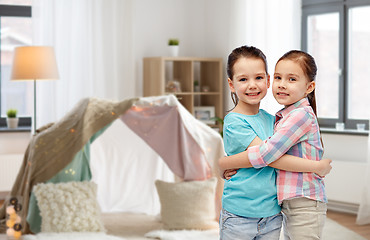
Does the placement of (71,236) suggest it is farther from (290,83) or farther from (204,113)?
(204,113)

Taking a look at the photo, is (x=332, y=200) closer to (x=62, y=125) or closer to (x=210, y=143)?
(x=210, y=143)

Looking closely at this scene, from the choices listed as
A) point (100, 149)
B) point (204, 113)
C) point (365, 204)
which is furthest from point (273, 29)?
point (100, 149)

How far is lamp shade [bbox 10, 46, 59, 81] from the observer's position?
4.46m

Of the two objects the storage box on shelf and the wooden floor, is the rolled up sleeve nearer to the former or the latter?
the wooden floor

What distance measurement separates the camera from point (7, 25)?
585 centimetres

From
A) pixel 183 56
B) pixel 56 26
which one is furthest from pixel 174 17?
pixel 56 26

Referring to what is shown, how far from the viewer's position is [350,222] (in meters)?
4.67

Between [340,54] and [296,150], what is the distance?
4.00m

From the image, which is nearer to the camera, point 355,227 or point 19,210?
point 19,210

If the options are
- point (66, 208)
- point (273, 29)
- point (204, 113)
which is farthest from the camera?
point (204, 113)

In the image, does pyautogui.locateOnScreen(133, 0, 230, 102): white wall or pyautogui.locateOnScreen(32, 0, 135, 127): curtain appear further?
pyautogui.locateOnScreen(133, 0, 230, 102): white wall

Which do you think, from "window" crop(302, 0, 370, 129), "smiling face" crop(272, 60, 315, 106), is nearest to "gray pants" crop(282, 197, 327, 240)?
"smiling face" crop(272, 60, 315, 106)

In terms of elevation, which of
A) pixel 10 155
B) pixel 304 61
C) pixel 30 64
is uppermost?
pixel 30 64

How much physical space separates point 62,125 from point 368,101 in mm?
2874
